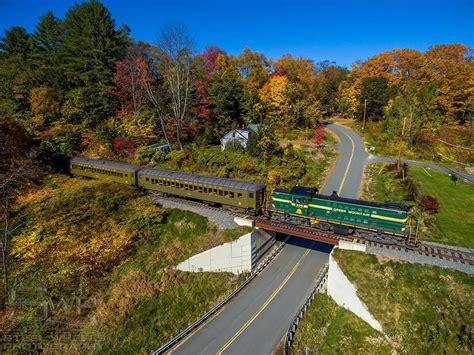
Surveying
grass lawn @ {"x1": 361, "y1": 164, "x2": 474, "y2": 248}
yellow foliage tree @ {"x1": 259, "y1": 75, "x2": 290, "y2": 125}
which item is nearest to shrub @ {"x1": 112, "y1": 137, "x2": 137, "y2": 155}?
yellow foliage tree @ {"x1": 259, "y1": 75, "x2": 290, "y2": 125}

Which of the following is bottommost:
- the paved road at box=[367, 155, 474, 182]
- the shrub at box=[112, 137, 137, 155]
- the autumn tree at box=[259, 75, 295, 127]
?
the paved road at box=[367, 155, 474, 182]

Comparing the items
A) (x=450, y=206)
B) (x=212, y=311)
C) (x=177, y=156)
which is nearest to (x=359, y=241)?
(x=212, y=311)

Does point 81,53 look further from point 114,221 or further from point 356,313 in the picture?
point 356,313

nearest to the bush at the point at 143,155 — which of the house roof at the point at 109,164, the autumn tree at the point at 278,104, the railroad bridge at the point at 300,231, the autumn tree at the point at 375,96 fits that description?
the house roof at the point at 109,164

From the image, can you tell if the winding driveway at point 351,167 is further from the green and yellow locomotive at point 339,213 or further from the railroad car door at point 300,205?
the railroad car door at point 300,205

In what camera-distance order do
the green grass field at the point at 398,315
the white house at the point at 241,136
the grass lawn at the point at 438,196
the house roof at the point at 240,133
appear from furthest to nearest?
the house roof at the point at 240,133
the white house at the point at 241,136
the grass lawn at the point at 438,196
the green grass field at the point at 398,315

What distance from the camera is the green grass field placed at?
61.5ft

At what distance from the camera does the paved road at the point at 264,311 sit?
2070 centimetres

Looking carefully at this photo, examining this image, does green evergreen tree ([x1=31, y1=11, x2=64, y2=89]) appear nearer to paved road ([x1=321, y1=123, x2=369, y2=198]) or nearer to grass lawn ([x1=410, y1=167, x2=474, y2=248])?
paved road ([x1=321, y1=123, x2=369, y2=198])

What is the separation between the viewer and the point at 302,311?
75.5ft

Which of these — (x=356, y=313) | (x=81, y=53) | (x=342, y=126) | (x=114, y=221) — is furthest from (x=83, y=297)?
(x=342, y=126)

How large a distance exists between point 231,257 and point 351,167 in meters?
28.7

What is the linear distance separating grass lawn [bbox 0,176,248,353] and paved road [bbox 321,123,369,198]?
61.2 feet

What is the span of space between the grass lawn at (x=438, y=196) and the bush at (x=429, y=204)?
0.59 meters
